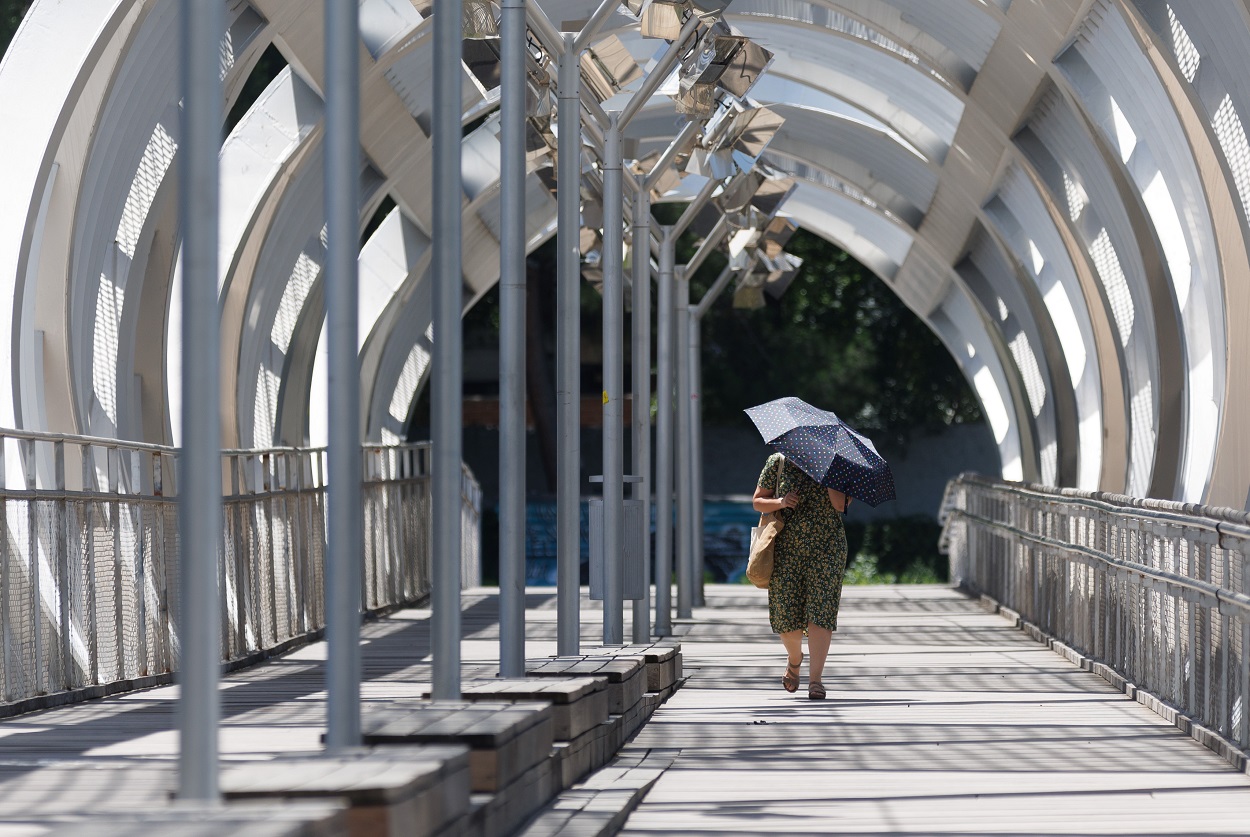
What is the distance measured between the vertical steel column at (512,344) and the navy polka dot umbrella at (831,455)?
2.99 m

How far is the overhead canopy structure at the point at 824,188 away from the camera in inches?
439

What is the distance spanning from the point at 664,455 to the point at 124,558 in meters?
5.84

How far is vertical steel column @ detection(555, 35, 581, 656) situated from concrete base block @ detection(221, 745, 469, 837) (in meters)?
4.56

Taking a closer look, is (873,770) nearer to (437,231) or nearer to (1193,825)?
(1193,825)

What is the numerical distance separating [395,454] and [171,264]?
7.52 meters

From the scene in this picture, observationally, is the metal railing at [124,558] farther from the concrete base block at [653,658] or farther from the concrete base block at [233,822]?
the concrete base block at [233,822]

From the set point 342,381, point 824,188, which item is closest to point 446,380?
point 342,381

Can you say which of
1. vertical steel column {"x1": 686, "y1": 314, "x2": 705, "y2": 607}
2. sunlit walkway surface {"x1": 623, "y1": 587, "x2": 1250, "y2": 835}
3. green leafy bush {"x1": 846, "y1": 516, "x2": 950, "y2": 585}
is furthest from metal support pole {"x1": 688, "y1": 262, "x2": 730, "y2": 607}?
green leafy bush {"x1": 846, "y1": 516, "x2": 950, "y2": 585}

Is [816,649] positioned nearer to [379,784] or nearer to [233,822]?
[379,784]

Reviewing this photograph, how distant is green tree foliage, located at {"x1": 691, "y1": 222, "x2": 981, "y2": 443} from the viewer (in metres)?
36.6

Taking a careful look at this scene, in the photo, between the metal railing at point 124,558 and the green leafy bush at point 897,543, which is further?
the green leafy bush at point 897,543

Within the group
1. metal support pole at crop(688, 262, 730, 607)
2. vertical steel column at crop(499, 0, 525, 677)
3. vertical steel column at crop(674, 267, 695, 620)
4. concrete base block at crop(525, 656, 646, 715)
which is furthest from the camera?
metal support pole at crop(688, 262, 730, 607)

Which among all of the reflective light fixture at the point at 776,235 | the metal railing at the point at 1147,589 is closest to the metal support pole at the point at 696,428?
the reflective light fixture at the point at 776,235

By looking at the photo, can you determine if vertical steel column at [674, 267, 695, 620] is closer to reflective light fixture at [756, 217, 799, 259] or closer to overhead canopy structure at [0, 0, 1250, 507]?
reflective light fixture at [756, 217, 799, 259]
